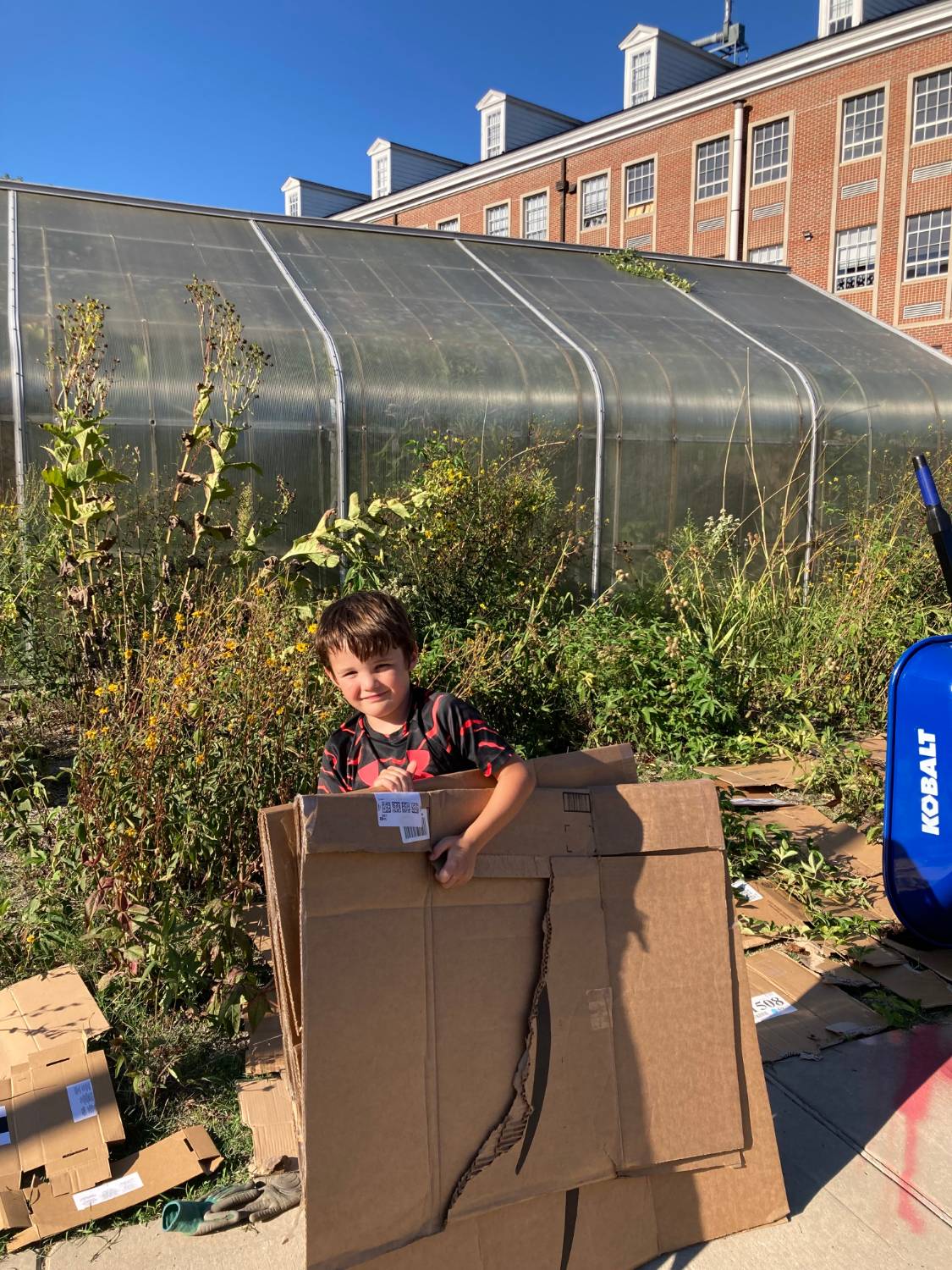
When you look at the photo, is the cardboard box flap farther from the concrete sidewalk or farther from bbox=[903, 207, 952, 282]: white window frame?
bbox=[903, 207, 952, 282]: white window frame

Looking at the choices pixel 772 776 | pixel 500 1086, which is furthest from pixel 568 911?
pixel 772 776

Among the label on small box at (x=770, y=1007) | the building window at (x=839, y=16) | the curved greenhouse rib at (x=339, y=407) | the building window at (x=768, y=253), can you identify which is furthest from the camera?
the building window at (x=768, y=253)

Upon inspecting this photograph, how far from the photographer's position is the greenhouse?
6508mm

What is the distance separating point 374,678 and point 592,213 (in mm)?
32015

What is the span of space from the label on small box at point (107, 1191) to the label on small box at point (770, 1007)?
1.82 m

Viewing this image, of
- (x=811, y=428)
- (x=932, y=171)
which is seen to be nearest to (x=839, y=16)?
(x=932, y=171)

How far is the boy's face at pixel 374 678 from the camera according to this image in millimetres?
2047

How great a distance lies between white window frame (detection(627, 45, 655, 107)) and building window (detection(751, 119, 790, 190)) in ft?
16.4

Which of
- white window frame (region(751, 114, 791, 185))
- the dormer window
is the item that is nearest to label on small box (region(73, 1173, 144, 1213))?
white window frame (region(751, 114, 791, 185))

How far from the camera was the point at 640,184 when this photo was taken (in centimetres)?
2909

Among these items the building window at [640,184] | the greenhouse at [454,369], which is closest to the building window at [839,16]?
the building window at [640,184]

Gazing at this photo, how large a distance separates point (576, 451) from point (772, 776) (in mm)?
3407

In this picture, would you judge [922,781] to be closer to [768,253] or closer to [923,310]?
[923,310]

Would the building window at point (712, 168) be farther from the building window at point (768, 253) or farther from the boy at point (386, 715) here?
the boy at point (386, 715)
